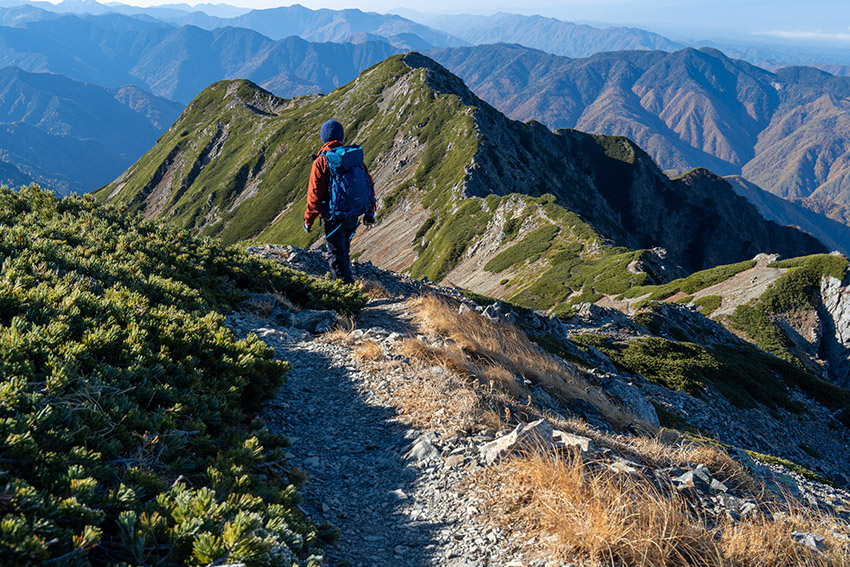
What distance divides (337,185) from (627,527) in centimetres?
1070

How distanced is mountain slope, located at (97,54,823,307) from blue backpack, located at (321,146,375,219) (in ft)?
154

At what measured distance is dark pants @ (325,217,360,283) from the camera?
13644 millimetres

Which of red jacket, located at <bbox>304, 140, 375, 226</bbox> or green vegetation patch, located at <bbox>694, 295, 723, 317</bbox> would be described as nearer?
red jacket, located at <bbox>304, 140, 375, 226</bbox>

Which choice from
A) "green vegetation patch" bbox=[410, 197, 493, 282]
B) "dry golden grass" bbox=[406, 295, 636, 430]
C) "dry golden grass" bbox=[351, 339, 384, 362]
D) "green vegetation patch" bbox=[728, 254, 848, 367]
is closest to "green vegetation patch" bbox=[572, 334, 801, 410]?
"dry golden grass" bbox=[406, 295, 636, 430]

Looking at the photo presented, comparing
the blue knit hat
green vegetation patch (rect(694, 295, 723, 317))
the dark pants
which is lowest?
green vegetation patch (rect(694, 295, 723, 317))

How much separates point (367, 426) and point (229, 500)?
3.27m

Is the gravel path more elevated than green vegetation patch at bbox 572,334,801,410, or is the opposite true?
the gravel path

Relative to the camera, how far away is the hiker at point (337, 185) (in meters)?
12.5

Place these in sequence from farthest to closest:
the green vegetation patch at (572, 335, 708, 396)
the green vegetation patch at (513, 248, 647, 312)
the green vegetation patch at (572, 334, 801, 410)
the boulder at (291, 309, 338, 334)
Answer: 1. the green vegetation patch at (513, 248, 647, 312)
2. the green vegetation patch at (572, 334, 801, 410)
3. the green vegetation patch at (572, 335, 708, 396)
4. the boulder at (291, 309, 338, 334)

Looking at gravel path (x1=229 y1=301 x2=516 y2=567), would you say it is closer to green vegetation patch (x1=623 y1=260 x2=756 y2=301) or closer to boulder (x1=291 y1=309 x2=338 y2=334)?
boulder (x1=291 y1=309 x2=338 y2=334)

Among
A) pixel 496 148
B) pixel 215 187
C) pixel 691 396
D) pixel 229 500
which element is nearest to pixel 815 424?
pixel 691 396

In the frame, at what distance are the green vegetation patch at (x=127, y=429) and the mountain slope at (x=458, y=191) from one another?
2077 inches

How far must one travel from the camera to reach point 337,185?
12.9 meters

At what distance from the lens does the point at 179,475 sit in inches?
188
